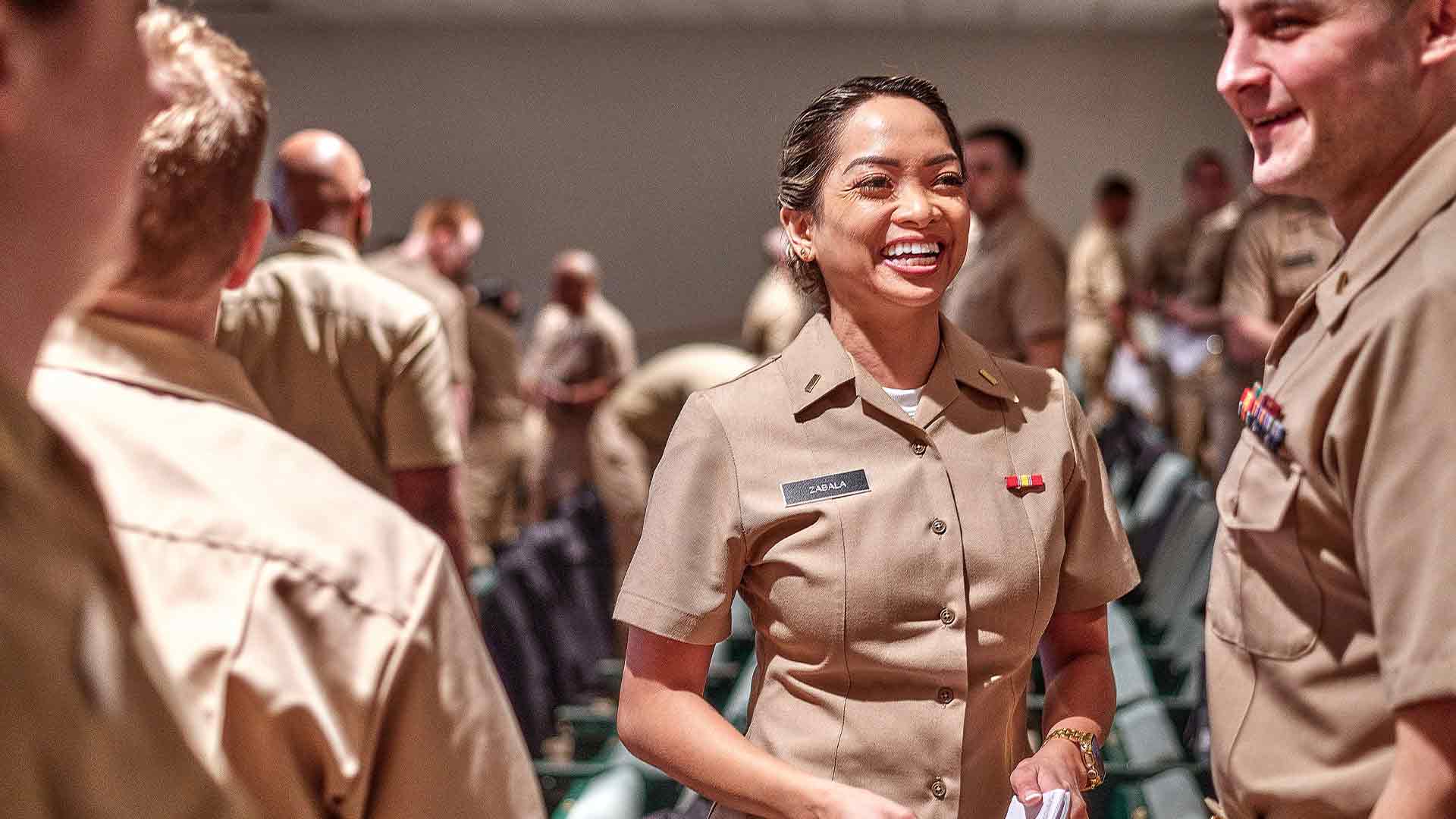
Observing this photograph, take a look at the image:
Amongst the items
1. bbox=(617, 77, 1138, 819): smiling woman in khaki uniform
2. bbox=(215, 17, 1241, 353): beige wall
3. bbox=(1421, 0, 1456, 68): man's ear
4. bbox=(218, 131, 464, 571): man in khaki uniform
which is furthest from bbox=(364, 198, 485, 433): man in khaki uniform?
bbox=(1421, 0, 1456, 68): man's ear

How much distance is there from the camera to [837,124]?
5.52 ft

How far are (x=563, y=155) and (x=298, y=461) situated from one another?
37.1ft

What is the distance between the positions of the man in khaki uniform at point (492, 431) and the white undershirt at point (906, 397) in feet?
16.4

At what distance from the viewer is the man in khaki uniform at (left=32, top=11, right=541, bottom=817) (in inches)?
31.2

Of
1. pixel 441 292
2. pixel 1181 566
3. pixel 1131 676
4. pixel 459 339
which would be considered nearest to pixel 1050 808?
pixel 1131 676

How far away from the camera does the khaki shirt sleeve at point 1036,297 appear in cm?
441

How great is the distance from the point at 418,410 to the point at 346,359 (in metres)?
0.17

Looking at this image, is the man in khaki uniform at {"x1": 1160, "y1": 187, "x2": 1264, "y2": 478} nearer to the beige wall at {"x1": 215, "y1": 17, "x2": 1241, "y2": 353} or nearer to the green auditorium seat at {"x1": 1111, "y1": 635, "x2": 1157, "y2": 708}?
the green auditorium seat at {"x1": 1111, "y1": 635, "x2": 1157, "y2": 708}

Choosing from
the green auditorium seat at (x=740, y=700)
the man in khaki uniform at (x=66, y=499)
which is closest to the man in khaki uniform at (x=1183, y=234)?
the green auditorium seat at (x=740, y=700)

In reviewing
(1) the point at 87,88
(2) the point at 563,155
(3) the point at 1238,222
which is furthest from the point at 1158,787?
(2) the point at 563,155

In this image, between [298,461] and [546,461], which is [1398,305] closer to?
[298,461]

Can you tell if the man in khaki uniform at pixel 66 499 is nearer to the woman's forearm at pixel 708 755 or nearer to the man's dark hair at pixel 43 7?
the man's dark hair at pixel 43 7

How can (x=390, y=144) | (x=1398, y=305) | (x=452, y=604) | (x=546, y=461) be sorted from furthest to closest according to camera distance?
(x=390, y=144) → (x=546, y=461) → (x=1398, y=305) → (x=452, y=604)

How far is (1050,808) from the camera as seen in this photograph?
1.43 metres
